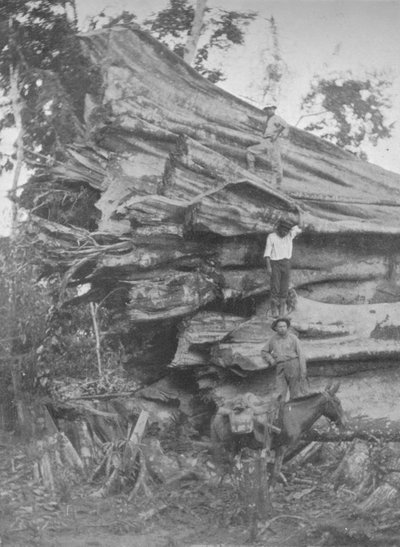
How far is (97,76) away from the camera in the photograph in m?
8.92

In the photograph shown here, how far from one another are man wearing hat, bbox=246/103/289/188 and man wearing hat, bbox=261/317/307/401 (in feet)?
5.65

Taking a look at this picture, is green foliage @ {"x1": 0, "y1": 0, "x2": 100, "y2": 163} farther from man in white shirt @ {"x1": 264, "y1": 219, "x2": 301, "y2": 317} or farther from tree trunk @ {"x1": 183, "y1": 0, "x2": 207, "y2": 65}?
man in white shirt @ {"x1": 264, "y1": 219, "x2": 301, "y2": 317}

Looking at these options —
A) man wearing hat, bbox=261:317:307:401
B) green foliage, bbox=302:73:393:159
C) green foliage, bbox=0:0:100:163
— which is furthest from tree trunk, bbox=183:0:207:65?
man wearing hat, bbox=261:317:307:401

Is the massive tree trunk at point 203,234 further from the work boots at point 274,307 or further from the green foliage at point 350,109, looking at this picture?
the green foliage at point 350,109

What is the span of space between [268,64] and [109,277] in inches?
98.6

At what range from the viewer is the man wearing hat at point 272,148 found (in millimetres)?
8625

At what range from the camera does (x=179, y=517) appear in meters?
6.97

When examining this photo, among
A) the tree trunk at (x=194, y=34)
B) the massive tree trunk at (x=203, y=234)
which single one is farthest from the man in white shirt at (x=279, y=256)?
the tree trunk at (x=194, y=34)

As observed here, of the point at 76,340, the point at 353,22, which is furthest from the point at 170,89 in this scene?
the point at 76,340

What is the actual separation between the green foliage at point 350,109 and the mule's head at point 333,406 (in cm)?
275

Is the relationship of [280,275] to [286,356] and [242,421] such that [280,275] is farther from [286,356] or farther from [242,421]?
[242,421]

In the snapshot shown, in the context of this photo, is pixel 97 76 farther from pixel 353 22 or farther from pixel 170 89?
pixel 353 22

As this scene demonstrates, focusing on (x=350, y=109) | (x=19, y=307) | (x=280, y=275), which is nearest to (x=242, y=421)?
(x=280, y=275)

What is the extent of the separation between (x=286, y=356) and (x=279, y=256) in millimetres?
978
